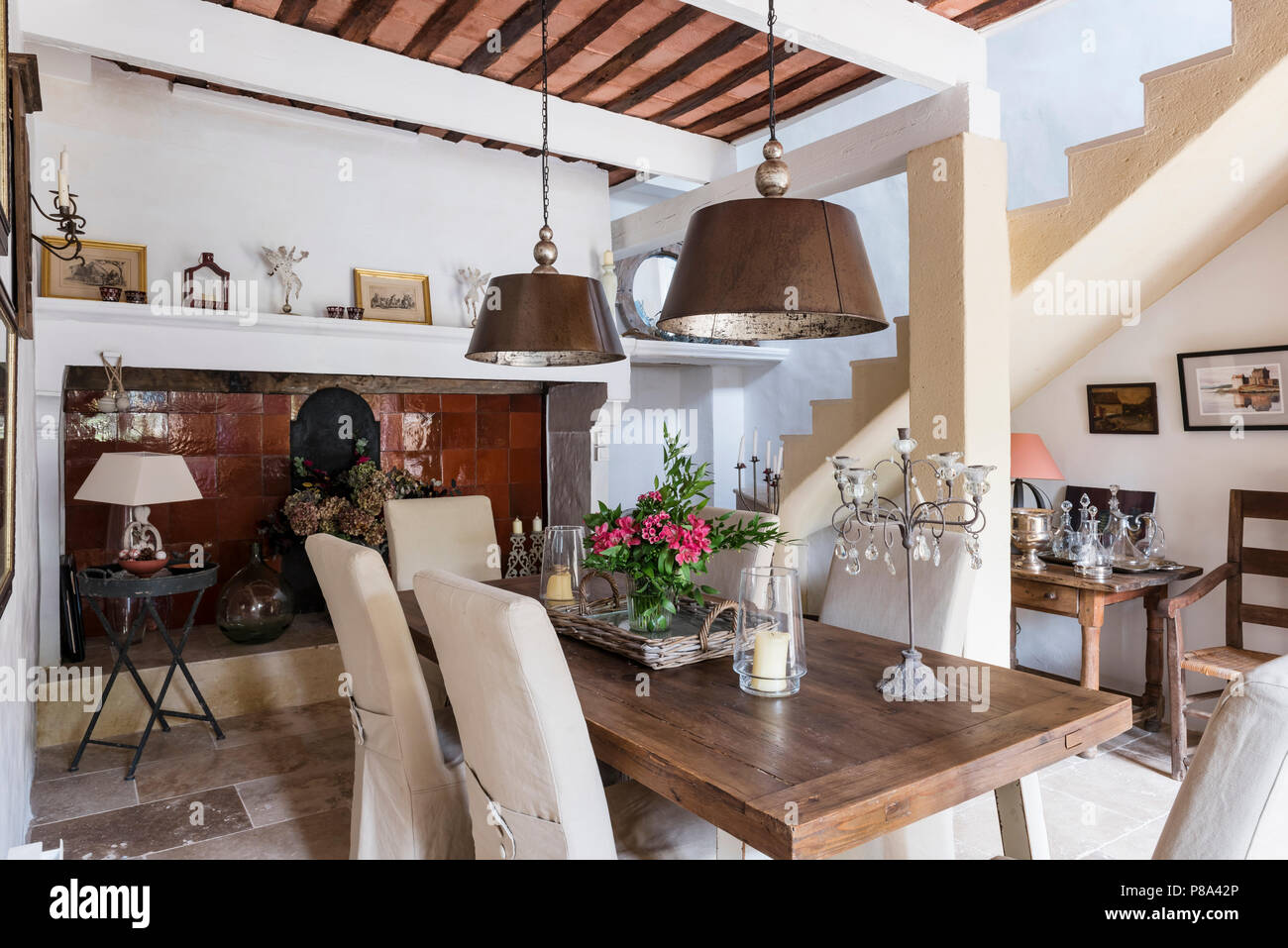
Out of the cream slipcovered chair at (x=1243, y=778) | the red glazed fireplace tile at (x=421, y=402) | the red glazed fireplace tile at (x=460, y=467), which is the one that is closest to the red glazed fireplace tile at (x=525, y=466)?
the red glazed fireplace tile at (x=460, y=467)

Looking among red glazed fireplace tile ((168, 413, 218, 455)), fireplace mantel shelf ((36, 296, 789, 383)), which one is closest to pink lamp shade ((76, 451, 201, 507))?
fireplace mantel shelf ((36, 296, 789, 383))

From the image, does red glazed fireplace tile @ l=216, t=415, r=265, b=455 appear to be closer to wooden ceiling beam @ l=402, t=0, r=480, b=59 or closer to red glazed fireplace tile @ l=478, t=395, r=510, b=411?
red glazed fireplace tile @ l=478, t=395, r=510, b=411

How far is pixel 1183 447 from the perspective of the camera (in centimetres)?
353

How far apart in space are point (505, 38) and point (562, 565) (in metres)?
2.20

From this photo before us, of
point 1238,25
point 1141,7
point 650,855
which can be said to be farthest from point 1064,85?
point 650,855

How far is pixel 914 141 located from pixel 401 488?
284 centimetres

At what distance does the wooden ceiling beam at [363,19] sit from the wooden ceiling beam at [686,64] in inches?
46.5

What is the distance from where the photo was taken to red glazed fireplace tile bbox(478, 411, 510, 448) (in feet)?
15.8

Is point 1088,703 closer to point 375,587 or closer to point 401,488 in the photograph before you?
point 375,587

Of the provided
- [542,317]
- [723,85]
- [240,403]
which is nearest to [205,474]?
[240,403]

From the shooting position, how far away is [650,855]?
1.63 metres

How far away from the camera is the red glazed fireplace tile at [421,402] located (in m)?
4.57

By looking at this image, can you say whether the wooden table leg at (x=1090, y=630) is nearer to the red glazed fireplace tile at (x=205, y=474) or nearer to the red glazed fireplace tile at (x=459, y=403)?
the red glazed fireplace tile at (x=459, y=403)

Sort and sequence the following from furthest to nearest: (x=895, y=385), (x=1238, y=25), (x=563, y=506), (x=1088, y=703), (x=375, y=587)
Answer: (x=563, y=506), (x=895, y=385), (x=1238, y=25), (x=375, y=587), (x=1088, y=703)
